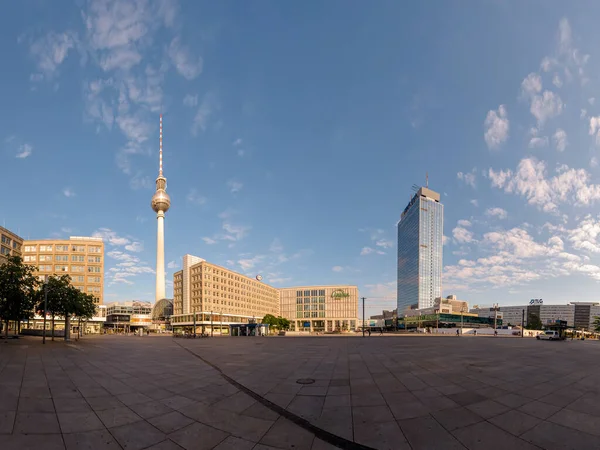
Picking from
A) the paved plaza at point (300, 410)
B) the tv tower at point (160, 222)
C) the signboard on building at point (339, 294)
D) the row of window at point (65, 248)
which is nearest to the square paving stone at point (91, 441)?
the paved plaza at point (300, 410)

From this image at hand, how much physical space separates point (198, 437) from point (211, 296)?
11234 centimetres

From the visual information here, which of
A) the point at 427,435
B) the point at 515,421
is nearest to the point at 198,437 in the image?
the point at 427,435

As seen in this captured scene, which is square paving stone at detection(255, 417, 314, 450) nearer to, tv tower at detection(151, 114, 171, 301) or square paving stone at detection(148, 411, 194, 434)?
square paving stone at detection(148, 411, 194, 434)

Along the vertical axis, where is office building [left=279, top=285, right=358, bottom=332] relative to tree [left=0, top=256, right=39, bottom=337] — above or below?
below

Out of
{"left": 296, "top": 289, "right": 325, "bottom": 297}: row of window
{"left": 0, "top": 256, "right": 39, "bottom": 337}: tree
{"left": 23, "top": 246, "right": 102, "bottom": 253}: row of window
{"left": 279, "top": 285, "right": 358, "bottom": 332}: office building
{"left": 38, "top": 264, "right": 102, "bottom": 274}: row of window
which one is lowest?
{"left": 279, "top": 285, "right": 358, "bottom": 332}: office building

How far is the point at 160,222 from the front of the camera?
152 meters

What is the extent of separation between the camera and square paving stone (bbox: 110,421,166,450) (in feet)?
22.0

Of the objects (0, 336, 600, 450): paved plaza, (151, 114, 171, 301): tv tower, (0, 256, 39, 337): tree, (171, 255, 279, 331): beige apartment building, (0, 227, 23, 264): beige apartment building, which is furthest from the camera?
(151, 114, 171, 301): tv tower

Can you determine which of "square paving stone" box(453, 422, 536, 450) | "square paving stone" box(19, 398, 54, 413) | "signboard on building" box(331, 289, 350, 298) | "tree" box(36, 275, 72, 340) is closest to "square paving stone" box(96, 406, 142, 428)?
"square paving stone" box(19, 398, 54, 413)

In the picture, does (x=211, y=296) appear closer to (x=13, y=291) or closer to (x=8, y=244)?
(x=8, y=244)

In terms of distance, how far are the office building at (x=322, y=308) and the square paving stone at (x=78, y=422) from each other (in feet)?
499

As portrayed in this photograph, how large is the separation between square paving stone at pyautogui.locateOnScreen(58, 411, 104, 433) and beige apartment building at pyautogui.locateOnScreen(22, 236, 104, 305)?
365 ft

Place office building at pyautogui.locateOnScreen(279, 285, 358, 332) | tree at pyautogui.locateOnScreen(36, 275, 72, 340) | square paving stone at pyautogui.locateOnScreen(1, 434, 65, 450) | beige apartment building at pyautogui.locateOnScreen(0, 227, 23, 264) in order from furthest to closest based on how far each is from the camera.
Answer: office building at pyautogui.locateOnScreen(279, 285, 358, 332), beige apartment building at pyautogui.locateOnScreen(0, 227, 23, 264), tree at pyautogui.locateOnScreen(36, 275, 72, 340), square paving stone at pyautogui.locateOnScreen(1, 434, 65, 450)

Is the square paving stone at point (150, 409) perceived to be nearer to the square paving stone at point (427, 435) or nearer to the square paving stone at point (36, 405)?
the square paving stone at point (36, 405)
